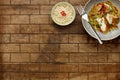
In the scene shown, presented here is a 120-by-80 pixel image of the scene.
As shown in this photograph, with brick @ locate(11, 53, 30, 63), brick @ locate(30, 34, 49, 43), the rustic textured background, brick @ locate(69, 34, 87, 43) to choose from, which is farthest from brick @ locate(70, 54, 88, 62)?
brick @ locate(11, 53, 30, 63)

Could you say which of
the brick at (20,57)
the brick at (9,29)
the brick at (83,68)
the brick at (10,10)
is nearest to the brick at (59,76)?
the brick at (83,68)

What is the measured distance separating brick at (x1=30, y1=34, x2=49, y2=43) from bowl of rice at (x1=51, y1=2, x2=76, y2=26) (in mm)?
149

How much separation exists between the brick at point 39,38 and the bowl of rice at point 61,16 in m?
0.15

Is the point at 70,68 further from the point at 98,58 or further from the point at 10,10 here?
the point at 10,10

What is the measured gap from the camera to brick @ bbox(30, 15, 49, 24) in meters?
2.28

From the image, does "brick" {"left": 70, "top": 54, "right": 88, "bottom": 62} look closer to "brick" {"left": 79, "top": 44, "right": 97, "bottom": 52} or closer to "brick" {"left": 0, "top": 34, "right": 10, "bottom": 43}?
"brick" {"left": 79, "top": 44, "right": 97, "bottom": 52}

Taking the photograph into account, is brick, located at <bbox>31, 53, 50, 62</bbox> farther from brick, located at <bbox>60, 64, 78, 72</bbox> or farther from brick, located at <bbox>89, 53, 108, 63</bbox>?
brick, located at <bbox>89, 53, 108, 63</bbox>

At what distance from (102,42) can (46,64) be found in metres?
0.44

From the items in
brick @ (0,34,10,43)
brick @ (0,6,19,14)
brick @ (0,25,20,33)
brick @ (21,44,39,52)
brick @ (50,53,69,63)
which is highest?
brick @ (0,6,19,14)

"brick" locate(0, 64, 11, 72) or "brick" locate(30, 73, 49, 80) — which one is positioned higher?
"brick" locate(0, 64, 11, 72)

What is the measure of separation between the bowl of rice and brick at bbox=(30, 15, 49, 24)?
0.23 ft

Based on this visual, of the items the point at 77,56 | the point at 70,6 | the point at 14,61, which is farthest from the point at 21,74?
the point at 70,6

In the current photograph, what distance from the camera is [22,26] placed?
2.28 metres

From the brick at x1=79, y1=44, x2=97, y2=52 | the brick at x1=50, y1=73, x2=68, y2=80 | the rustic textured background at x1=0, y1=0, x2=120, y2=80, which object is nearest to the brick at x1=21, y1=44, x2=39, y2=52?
the rustic textured background at x1=0, y1=0, x2=120, y2=80
